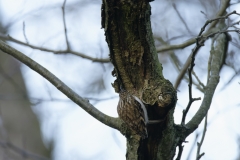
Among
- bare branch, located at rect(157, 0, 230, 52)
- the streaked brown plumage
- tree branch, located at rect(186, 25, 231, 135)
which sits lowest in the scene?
the streaked brown plumage

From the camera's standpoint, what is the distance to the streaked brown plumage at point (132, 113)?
3.32 feet

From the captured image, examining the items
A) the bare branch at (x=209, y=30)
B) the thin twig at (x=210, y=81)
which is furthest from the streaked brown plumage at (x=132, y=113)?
the bare branch at (x=209, y=30)

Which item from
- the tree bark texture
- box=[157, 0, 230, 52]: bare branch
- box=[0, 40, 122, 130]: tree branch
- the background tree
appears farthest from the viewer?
the background tree

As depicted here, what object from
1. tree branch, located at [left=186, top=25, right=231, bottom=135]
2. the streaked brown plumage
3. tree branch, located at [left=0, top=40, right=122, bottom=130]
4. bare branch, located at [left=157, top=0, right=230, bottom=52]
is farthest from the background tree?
the streaked brown plumage

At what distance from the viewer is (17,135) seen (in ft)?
11.5

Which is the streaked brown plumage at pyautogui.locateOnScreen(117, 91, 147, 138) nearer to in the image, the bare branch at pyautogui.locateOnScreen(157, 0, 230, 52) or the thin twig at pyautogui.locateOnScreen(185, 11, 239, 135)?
the thin twig at pyautogui.locateOnScreen(185, 11, 239, 135)

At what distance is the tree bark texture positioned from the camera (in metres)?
0.95

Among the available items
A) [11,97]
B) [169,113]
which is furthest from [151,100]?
[11,97]

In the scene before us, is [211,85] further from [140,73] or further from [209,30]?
[209,30]

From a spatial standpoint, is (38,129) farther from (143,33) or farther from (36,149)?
(143,33)

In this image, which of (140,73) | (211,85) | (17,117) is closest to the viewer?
(140,73)

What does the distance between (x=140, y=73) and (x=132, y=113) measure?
11 centimetres

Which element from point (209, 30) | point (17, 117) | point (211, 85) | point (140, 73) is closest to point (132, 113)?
point (140, 73)

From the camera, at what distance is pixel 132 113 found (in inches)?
40.9
